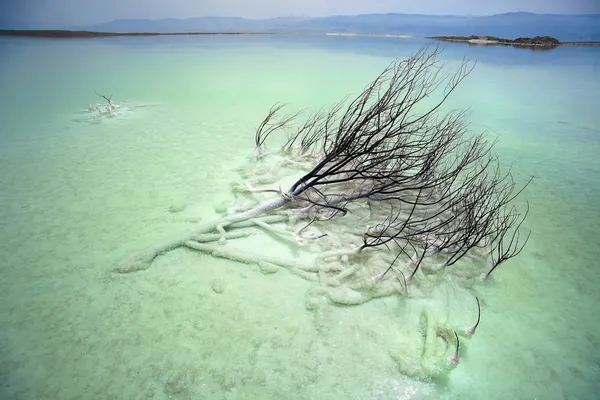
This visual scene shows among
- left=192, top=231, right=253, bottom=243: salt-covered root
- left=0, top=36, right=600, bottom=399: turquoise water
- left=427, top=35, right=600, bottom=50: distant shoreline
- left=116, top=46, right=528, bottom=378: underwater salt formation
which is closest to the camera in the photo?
left=0, top=36, right=600, bottom=399: turquoise water

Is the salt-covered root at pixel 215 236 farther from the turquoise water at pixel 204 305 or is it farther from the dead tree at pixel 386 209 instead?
the turquoise water at pixel 204 305

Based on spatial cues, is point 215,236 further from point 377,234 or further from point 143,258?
point 377,234

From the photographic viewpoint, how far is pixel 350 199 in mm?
4441

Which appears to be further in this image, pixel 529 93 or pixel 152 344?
pixel 529 93

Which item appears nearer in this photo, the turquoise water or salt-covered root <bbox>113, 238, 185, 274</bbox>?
the turquoise water

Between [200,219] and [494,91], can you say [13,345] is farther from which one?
[494,91]

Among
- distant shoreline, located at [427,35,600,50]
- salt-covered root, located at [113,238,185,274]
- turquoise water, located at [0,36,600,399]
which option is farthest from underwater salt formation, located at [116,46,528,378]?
distant shoreline, located at [427,35,600,50]

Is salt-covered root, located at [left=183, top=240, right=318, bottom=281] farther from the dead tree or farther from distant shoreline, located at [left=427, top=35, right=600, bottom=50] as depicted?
distant shoreline, located at [left=427, top=35, right=600, bottom=50]

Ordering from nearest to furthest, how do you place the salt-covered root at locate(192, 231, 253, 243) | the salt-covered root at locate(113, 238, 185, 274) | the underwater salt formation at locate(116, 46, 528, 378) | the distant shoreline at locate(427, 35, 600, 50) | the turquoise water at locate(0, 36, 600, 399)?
1. the turquoise water at locate(0, 36, 600, 399)
2. the underwater salt formation at locate(116, 46, 528, 378)
3. the salt-covered root at locate(113, 238, 185, 274)
4. the salt-covered root at locate(192, 231, 253, 243)
5. the distant shoreline at locate(427, 35, 600, 50)

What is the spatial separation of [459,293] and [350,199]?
1759mm

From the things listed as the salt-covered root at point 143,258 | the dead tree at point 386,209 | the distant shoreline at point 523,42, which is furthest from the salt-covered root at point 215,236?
the distant shoreline at point 523,42

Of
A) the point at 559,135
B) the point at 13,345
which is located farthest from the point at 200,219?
the point at 559,135

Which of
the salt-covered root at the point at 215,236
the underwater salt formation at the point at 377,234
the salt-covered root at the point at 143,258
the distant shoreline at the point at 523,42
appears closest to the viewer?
the underwater salt formation at the point at 377,234

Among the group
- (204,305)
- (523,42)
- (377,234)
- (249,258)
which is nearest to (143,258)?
(204,305)
